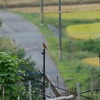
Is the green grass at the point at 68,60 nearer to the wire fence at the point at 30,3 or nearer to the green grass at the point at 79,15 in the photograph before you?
the green grass at the point at 79,15

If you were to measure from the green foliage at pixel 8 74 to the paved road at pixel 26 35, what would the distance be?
336 inches

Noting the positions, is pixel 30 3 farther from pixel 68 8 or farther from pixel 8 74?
pixel 8 74

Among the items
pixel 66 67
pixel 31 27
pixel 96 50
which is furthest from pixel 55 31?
pixel 66 67

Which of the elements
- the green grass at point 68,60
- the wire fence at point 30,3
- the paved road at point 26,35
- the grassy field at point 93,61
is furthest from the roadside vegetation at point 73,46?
the wire fence at point 30,3

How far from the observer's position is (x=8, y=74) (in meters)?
7.36

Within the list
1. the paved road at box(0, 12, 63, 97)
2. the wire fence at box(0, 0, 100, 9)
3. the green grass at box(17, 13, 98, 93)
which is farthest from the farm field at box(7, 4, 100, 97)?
the wire fence at box(0, 0, 100, 9)

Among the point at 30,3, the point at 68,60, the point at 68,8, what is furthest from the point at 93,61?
the point at 30,3

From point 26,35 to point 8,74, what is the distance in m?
13.7

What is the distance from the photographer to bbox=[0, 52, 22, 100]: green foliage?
7383 millimetres

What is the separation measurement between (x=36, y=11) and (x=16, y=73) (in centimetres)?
1838

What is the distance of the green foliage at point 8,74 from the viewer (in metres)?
7.38

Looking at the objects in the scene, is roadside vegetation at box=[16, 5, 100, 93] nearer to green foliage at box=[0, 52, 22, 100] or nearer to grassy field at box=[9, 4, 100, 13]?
grassy field at box=[9, 4, 100, 13]

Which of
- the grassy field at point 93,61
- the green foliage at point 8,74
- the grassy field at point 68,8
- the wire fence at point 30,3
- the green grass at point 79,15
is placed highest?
the wire fence at point 30,3

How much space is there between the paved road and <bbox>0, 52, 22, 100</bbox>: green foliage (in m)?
8.52
